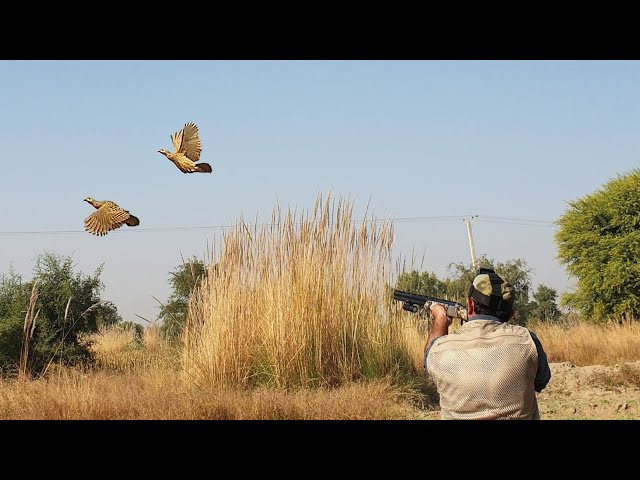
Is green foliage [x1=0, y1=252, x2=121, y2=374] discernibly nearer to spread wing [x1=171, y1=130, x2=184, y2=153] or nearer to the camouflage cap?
spread wing [x1=171, y1=130, x2=184, y2=153]

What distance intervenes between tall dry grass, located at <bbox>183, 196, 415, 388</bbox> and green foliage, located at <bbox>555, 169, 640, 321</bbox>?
7150mm

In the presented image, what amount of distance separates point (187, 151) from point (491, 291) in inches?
162

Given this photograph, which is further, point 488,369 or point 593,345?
point 593,345

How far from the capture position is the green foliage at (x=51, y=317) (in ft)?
29.0

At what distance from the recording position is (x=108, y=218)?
6.59 m

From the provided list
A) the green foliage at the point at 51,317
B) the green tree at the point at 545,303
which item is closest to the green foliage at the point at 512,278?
the green tree at the point at 545,303

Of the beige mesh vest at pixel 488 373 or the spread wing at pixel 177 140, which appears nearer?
the beige mesh vest at pixel 488 373

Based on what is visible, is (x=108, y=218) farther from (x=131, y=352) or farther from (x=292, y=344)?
(x=131, y=352)

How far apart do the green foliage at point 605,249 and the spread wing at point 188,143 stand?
8746mm

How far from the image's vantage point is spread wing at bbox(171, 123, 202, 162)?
20.9ft

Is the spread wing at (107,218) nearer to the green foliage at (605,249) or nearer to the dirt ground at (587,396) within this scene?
the dirt ground at (587,396)

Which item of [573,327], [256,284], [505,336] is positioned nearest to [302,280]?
[256,284]

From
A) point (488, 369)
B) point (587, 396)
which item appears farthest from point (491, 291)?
point (587, 396)
